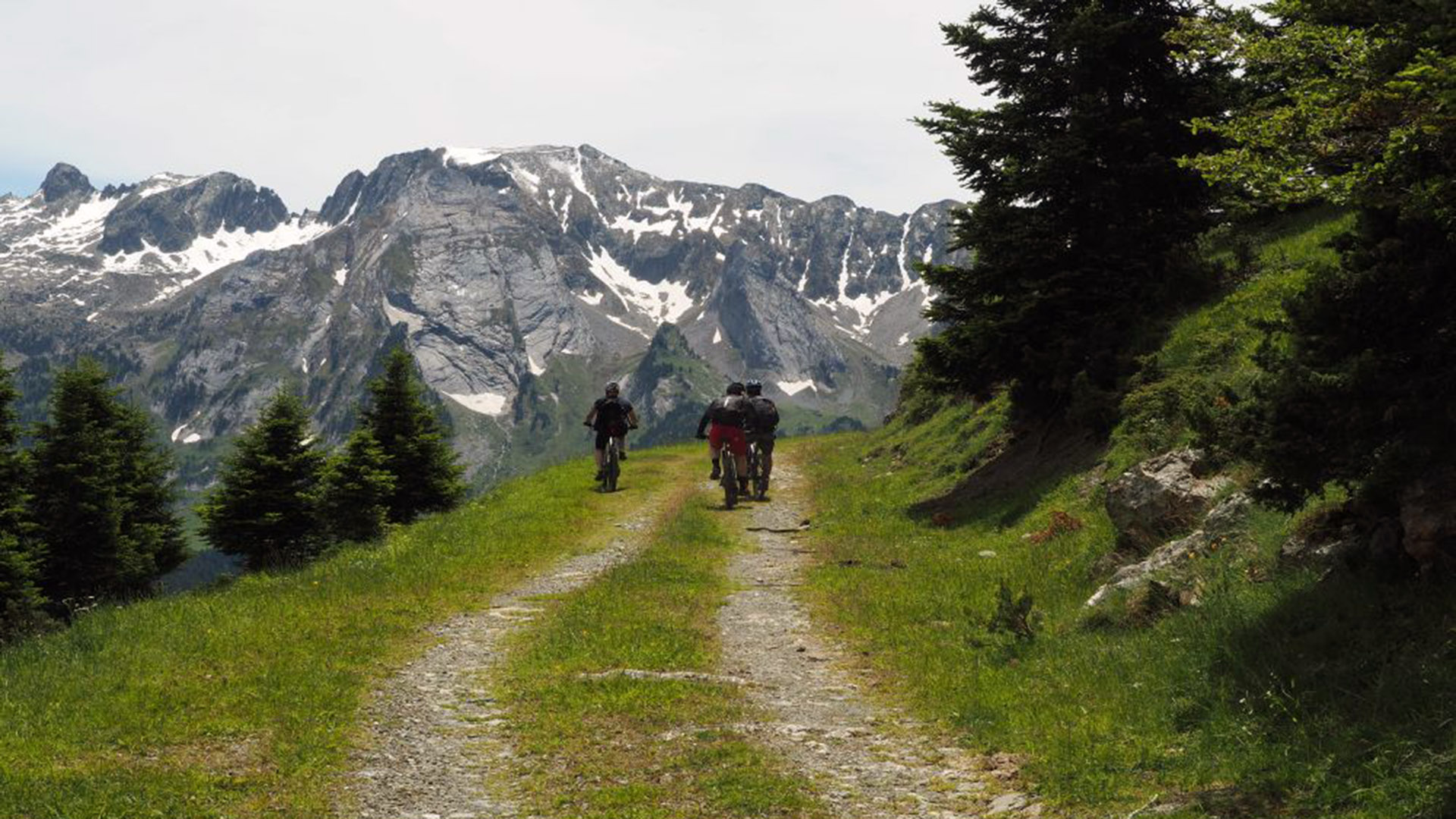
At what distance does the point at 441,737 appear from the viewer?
30.5ft

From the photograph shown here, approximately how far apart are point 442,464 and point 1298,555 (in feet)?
97.7

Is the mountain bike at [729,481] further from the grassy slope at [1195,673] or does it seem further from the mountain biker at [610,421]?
the grassy slope at [1195,673]

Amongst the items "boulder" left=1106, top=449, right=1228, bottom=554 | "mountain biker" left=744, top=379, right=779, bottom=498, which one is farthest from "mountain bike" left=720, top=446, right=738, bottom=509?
"boulder" left=1106, top=449, right=1228, bottom=554

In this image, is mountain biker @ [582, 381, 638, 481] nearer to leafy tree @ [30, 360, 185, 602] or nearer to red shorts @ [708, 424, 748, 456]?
red shorts @ [708, 424, 748, 456]

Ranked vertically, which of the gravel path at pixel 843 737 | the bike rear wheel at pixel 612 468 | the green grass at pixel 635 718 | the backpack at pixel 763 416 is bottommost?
the gravel path at pixel 843 737

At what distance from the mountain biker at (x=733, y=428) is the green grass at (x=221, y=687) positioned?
31.4 feet

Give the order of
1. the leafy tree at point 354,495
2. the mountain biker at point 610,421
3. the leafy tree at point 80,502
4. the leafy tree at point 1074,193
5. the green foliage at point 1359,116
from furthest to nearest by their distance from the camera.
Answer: the leafy tree at point 80,502 → the mountain biker at point 610,421 → the leafy tree at point 354,495 → the leafy tree at point 1074,193 → the green foliage at point 1359,116

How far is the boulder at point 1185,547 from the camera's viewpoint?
11.2 meters

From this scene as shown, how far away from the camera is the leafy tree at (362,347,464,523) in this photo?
33938 mm

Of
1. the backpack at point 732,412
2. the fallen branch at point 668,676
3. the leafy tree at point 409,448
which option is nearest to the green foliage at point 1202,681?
the fallen branch at point 668,676

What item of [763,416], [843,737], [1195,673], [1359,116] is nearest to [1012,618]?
[1195,673]

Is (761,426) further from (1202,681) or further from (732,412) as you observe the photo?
(1202,681)

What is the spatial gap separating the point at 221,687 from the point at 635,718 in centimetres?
439

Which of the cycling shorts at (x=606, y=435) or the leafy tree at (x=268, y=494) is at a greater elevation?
the cycling shorts at (x=606, y=435)
